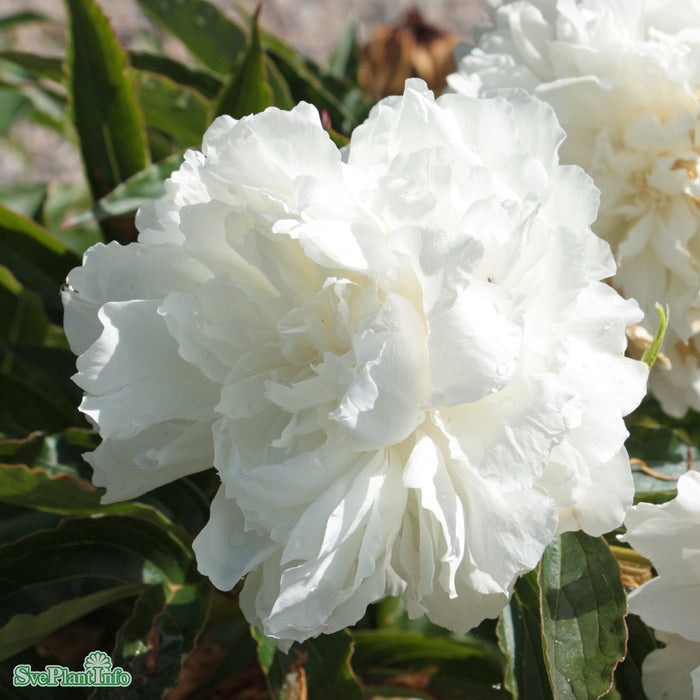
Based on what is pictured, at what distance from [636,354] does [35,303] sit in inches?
19.8

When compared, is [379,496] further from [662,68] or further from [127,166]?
[127,166]

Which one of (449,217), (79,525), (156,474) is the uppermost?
(449,217)

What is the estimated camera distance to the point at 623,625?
0.42 meters

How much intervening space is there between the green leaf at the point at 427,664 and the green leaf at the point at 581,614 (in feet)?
0.97

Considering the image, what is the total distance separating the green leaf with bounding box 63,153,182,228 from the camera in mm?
599

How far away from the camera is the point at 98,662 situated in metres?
0.50

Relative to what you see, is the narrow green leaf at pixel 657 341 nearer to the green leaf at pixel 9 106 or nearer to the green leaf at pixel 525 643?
the green leaf at pixel 525 643

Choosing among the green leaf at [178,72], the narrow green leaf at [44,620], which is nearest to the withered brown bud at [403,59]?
the green leaf at [178,72]

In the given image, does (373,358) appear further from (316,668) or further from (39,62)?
(39,62)

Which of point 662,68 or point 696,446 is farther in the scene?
point 696,446

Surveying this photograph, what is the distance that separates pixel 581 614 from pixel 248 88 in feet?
1.45

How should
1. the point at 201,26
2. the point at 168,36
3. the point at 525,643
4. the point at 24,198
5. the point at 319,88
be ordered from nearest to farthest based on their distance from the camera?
the point at 525,643, the point at 319,88, the point at 201,26, the point at 24,198, the point at 168,36

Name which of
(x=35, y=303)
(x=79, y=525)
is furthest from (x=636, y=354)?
(x=35, y=303)

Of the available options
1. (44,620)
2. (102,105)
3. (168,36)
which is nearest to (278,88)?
(102,105)
